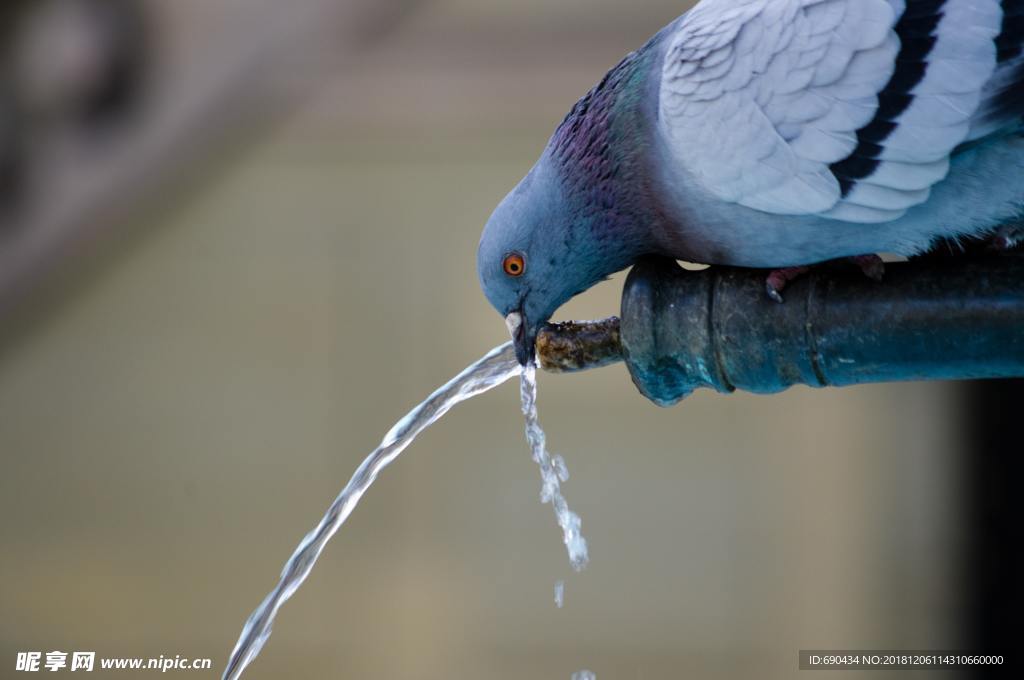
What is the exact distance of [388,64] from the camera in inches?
148

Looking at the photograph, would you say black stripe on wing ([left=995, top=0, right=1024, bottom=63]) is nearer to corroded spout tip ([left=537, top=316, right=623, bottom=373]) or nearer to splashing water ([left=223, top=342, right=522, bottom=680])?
corroded spout tip ([left=537, top=316, right=623, bottom=373])

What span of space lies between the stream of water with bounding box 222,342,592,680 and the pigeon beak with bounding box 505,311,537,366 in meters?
0.03

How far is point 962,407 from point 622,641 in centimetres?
133

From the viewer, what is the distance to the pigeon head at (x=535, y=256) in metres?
1.59

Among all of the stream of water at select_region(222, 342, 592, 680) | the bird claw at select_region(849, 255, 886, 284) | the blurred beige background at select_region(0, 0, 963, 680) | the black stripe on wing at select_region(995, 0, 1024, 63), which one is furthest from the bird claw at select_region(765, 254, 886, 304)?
the blurred beige background at select_region(0, 0, 963, 680)

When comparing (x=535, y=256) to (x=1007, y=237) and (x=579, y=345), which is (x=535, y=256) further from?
(x=1007, y=237)

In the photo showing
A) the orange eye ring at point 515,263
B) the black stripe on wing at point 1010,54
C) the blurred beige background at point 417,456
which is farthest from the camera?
the blurred beige background at point 417,456

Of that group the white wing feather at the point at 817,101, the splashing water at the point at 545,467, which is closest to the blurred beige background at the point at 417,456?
the splashing water at the point at 545,467

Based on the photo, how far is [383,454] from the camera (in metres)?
1.73

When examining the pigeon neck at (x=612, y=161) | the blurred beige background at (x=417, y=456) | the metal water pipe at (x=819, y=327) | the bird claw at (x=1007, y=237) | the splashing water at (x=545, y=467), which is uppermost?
the pigeon neck at (x=612, y=161)

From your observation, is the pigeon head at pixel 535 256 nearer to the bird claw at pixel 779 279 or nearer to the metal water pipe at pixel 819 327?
the metal water pipe at pixel 819 327

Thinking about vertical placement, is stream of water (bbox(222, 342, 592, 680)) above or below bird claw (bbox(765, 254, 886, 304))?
below

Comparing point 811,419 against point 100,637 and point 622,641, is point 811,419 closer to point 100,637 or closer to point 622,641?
point 622,641

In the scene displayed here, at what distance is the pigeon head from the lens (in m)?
→ 1.59
